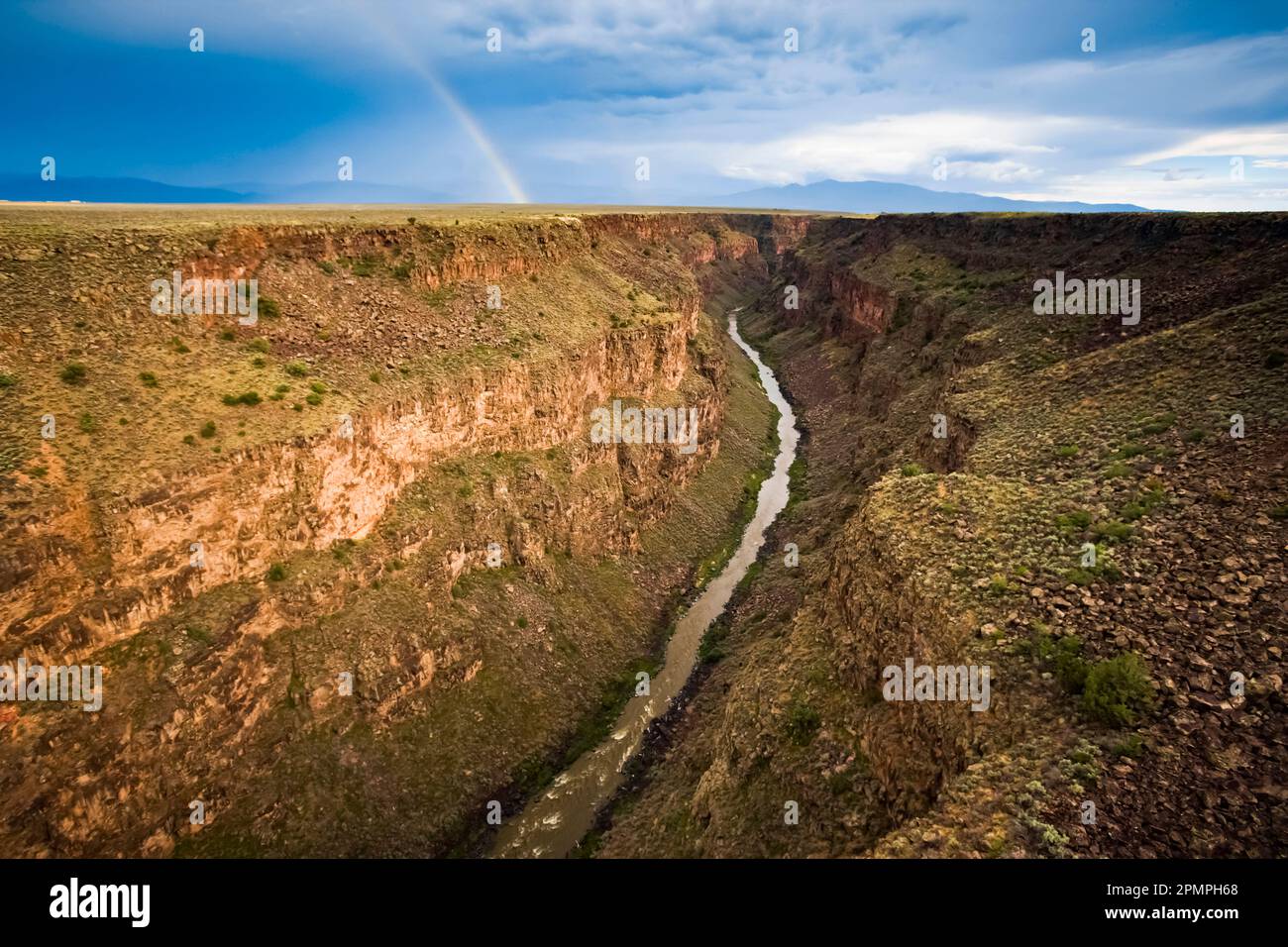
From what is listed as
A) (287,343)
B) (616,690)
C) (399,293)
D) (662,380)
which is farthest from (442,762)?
(662,380)

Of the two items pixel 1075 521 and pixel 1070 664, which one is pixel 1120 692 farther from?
pixel 1075 521

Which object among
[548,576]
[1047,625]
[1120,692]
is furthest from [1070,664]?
[548,576]

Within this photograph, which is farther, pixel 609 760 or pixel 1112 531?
pixel 609 760

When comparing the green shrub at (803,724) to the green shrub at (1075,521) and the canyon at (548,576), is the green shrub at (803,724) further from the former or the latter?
the green shrub at (1075,521)

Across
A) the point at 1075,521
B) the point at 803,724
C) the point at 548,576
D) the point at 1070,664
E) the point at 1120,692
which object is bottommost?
the point at 803,724

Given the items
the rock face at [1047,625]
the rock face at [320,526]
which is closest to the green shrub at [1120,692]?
the rock face at [1047,625]
